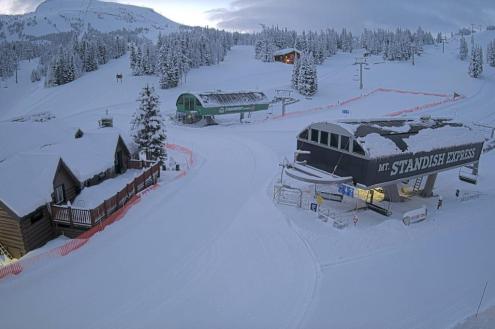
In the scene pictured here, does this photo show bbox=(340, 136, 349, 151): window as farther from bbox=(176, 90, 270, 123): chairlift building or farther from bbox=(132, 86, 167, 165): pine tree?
bbox=(176, 90, 270, 123): chairlift building

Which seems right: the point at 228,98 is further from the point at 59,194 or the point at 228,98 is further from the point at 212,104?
the point at 59,194

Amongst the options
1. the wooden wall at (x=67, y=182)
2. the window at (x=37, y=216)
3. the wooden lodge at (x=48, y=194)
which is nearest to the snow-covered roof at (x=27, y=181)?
the wooden lodge at (x=48, y=194)

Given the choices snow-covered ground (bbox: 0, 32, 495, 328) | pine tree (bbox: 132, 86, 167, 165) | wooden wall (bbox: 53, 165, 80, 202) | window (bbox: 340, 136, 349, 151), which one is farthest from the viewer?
pine tree (bbox: 132, 86, 167, 165)

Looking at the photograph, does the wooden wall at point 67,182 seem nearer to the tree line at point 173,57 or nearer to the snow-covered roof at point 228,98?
the snow-covered roof at point 228,98

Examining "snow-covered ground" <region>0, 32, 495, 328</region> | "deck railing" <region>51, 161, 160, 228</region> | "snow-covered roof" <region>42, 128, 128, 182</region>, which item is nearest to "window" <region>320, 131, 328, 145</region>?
"snow-covered ground" <region>0, 32, 495, 328</region>

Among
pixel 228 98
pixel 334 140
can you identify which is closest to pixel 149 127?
pixel 334 140

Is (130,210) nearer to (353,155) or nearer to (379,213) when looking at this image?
(353,155)

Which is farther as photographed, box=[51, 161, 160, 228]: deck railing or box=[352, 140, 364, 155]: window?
box=[352, 140, 364, 155]: window
